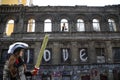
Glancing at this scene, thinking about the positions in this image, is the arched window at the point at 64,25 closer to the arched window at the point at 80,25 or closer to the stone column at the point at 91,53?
the arched window at the point at 80,25

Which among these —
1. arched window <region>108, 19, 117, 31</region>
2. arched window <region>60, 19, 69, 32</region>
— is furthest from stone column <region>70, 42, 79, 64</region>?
arched window <region>108, 19, 117, 31</region>

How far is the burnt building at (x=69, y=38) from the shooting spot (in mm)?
22125

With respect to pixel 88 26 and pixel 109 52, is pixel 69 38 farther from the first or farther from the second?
pixel 109 52

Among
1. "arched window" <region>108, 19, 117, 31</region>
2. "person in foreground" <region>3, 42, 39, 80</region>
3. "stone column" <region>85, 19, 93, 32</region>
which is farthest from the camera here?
"arched window" <region>108, 19, 117, 31</region>

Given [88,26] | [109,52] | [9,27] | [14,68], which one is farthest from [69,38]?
[14,68]

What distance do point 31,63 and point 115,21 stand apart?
435 inches

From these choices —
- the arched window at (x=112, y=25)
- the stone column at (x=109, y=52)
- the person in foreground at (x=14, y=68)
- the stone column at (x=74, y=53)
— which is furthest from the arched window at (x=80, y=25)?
the person in foreground at (x=14, y=68)

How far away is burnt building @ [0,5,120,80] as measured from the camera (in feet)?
72.6

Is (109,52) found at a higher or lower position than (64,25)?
lower

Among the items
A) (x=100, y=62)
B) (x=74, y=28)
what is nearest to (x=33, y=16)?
(x=74, y=28)

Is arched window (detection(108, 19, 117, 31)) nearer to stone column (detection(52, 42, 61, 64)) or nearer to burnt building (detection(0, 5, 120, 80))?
burnt building (detection(0, 5, 120, 80))

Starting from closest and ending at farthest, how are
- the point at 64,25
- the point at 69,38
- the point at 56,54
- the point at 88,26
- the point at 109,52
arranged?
the point at 56,54, the point at 109,52, the point at 69,38, the point at 88,26, the point at 64,25

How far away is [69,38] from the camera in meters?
23.2

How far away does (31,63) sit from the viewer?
22.5m
